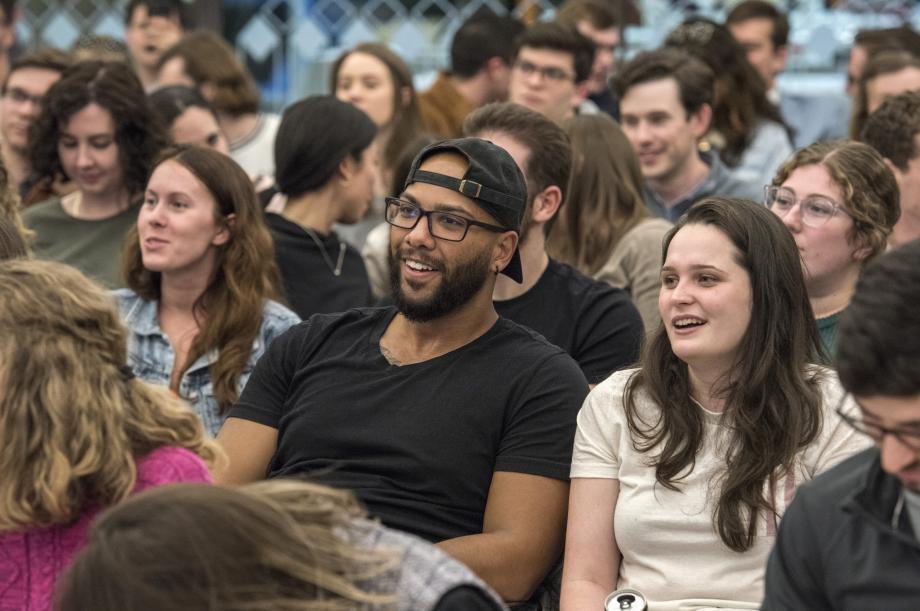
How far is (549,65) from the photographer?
6.57 m

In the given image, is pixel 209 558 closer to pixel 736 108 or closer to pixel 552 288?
pixel 552 288

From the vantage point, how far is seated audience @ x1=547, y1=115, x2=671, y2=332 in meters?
4.51

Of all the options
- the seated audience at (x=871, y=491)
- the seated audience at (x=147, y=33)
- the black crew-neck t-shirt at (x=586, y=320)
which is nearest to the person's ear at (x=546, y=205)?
the black crew-neck t-shirt at (x=586, y=320)

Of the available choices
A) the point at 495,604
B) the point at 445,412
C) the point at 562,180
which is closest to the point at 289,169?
the point at 562,180

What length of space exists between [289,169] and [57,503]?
2.62 m

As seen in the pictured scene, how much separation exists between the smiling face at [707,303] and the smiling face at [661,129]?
245 cm

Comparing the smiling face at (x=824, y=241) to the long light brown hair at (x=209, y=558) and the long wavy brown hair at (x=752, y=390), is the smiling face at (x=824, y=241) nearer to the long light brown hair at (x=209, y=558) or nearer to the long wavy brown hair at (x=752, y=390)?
the long wavy brown hair at (x=752, y=390)

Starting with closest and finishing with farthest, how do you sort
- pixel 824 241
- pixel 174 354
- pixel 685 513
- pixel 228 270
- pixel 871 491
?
pixel 871 491, pixel 685 513, pixel 824 241, pixel 174 354, pixel 228 270

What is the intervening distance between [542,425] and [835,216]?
1.16 m

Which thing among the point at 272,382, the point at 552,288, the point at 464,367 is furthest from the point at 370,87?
the point at 464,367

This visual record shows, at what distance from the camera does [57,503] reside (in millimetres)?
2439

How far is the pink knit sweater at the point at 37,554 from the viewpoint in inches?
101

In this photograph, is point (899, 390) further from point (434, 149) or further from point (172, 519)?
point (434, 149)

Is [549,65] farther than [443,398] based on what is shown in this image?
Yes
